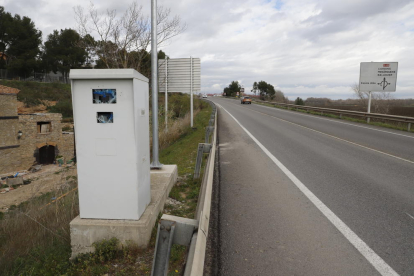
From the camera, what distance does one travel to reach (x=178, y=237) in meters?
2.43

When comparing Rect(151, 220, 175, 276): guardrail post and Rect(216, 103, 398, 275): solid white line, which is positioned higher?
Rect(151, 220, 175, 276): guardrail post

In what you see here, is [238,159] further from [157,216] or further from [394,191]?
[157,216]

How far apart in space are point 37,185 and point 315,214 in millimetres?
20648

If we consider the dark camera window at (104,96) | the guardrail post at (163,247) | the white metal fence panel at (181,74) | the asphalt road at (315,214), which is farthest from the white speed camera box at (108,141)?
the white metal fence panel at (181,74)

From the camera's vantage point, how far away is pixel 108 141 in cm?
341

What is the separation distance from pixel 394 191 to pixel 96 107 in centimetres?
587

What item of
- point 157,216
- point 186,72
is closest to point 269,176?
point 157,216

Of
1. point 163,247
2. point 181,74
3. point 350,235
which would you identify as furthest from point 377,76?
point 163,247

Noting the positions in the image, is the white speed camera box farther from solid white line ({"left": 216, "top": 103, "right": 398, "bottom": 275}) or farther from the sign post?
the sign post

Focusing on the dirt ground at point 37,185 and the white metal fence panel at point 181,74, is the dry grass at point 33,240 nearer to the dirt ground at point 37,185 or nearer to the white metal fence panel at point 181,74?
the dirt ground at point 37,185

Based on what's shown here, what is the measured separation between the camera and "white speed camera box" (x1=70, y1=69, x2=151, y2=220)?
3354mm

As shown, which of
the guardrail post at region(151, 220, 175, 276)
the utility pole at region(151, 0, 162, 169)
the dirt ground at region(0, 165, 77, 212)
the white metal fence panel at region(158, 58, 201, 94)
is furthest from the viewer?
the white metal fence panel at region(158, 58, 201, 94)

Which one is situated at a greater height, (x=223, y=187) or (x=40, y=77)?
(x=40, y=77)

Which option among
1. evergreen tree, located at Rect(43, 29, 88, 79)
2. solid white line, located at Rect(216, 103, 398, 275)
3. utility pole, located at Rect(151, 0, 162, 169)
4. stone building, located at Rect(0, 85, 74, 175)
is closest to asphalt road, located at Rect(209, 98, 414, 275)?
solid white line, located at Rect(216, 103, 398, 275)
